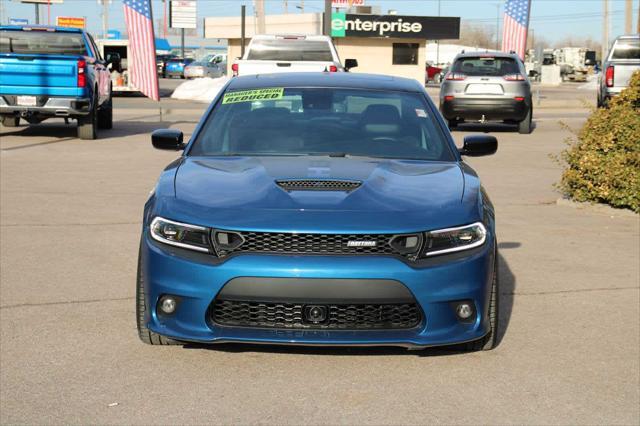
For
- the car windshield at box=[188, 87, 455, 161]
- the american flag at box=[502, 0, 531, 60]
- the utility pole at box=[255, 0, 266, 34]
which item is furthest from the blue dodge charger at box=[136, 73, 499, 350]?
the utility pole at box=[255, 0, 266, 34]

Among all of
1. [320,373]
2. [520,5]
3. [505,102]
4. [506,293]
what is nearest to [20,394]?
[320,373]

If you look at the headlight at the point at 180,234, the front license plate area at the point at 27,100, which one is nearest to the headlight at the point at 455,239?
the headlight at the point at 180,234

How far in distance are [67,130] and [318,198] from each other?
17.6 meters

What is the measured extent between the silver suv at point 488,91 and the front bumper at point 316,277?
16.8m

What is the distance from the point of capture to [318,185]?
554 cm

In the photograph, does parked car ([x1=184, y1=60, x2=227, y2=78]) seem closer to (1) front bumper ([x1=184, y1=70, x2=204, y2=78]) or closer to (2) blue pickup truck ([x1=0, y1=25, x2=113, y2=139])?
(1) front bumper ([x1=184, y1=70, x2=204, y2=78])

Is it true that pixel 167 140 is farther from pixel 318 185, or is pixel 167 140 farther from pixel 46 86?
pixel 46 86

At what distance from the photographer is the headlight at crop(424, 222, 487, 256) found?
5.13 m

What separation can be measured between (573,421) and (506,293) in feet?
8.67

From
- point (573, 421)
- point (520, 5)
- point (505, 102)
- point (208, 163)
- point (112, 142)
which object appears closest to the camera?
point (573, 421)

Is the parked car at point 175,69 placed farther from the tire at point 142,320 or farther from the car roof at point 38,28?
the tire at point 142,320

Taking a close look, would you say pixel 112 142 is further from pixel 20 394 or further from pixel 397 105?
pixel 20 394

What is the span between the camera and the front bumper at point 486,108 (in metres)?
21.8

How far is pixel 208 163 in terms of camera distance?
20.0 feet
